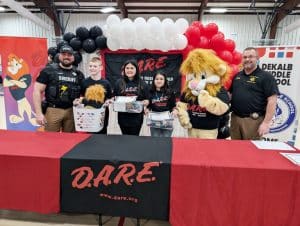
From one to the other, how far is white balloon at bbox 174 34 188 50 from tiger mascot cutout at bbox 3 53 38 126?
2.57 m

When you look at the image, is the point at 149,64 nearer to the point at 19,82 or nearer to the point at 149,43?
the point at 149,43

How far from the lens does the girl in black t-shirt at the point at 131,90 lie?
241cm

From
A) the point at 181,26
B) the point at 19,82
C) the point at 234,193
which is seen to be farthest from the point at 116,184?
the point at 181,26

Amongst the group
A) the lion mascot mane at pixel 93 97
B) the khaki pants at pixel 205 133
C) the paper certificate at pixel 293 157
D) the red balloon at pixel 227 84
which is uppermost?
the red balloon at pixel 227 84

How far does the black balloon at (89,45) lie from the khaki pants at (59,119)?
8.23 ft

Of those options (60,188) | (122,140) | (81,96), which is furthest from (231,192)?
(81,96)

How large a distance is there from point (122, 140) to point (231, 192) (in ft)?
2.78

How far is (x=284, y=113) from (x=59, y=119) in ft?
9.52

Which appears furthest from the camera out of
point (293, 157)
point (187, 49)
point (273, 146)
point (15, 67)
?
point (187, 49)

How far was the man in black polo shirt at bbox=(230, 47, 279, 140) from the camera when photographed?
7.39ft

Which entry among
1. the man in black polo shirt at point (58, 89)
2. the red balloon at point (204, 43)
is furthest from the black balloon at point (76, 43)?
the man in black polo shirt at point (58, 89)

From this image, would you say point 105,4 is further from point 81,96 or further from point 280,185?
point 280,185

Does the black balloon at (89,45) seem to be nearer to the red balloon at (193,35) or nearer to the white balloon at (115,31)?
the white balloon at (115,31)

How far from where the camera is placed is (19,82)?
12.9ft
